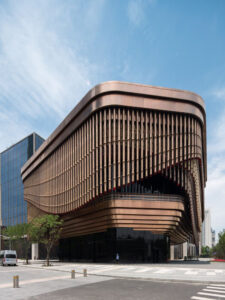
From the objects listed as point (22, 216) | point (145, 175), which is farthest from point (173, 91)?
point (22, 216)

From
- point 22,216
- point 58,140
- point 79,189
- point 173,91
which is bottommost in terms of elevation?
point 22,216

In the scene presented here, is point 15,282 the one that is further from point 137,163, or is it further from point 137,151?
point 137,151

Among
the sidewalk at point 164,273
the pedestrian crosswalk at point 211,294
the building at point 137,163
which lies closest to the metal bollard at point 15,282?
the sidewalk at point 164,273

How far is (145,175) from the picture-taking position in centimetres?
4197

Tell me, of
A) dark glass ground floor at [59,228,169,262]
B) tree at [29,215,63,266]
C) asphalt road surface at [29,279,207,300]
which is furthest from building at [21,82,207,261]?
asphalt road surface at [29,279,207,300]

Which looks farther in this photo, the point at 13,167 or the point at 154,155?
the point at 13,167

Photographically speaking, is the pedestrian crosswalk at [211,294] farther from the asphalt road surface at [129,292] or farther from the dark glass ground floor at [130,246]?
the dark glass ground floor at [130,246]

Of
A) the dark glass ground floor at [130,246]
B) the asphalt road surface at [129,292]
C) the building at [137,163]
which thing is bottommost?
the dark glass ground floor at [130,246]

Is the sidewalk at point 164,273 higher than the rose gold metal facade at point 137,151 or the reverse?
the reverse

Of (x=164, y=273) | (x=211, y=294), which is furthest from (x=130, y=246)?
(x=211, y=294)

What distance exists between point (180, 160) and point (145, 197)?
6.67 meters

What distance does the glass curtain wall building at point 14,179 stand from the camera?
317ft

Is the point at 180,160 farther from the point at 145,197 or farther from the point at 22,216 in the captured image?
the point at 22,216

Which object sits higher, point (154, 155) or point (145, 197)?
point (154, 155)
